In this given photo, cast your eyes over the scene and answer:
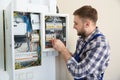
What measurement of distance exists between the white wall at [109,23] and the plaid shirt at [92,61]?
1.21 ft

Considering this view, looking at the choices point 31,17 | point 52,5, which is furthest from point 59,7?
point 31,17

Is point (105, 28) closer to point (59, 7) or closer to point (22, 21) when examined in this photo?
point (59, 7)

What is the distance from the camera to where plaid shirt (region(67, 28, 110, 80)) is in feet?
3.97

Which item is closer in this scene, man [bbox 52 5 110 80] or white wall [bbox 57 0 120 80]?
man [bbox 52 5 110 80]

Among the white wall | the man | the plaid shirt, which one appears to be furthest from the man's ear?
the white wall

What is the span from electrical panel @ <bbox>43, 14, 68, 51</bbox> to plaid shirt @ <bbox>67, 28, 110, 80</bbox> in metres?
0.23

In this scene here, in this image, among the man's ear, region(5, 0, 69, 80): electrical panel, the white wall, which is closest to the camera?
region(5, 0, 69, 80): electrical panel

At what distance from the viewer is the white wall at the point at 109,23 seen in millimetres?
1616

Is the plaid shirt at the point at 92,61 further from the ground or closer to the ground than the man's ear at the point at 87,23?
closer to the ground

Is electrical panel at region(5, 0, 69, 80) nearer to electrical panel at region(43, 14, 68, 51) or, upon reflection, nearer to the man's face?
electrical panel at region(43, 14, 68, 51)

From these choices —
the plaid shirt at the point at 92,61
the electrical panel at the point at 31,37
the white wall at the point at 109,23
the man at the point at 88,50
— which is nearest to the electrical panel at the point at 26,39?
the electrical panel at the point at 31,37

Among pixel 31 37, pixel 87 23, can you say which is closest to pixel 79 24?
pixel 87 23

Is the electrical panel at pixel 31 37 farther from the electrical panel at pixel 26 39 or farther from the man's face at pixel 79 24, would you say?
the man's face at pixel 79 24

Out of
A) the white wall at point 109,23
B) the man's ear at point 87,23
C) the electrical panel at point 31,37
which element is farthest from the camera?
the white wall at point 109,23
